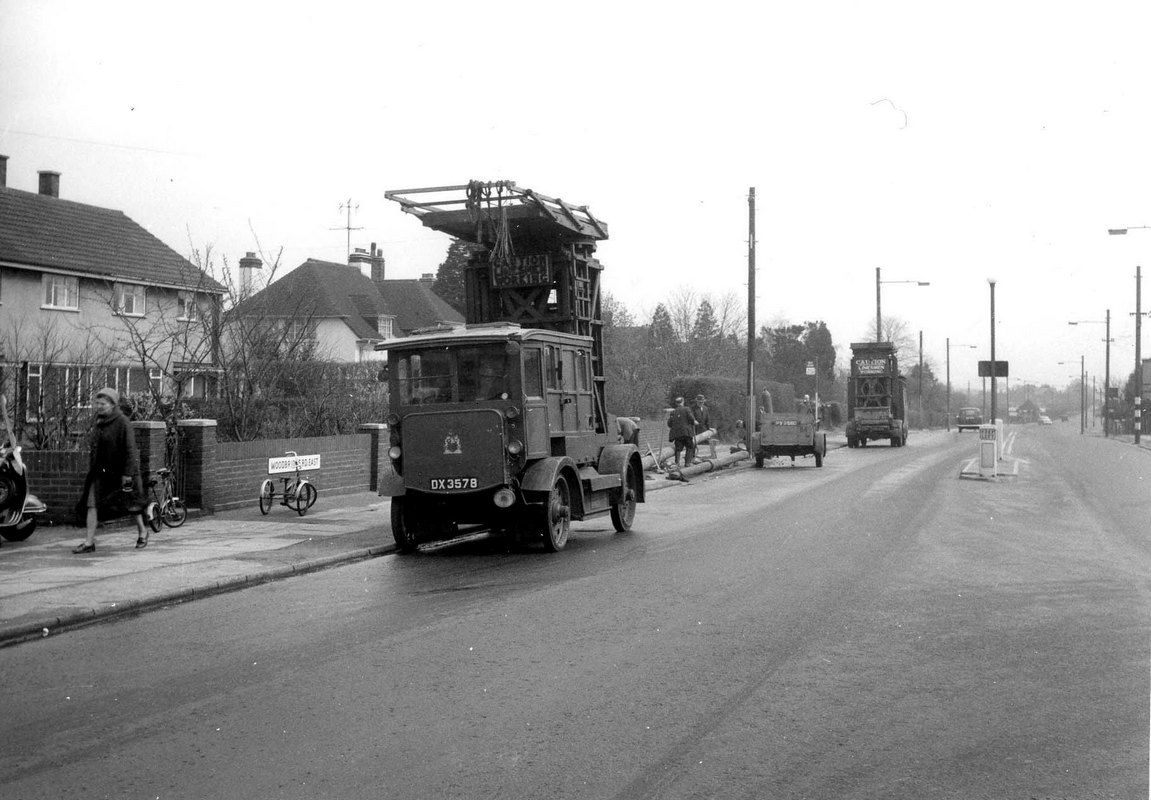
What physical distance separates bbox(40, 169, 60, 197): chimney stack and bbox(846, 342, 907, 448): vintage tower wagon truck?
101 ft

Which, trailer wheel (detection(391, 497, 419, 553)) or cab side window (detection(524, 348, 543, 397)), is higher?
cab side window (detection(524, 348, 543, 397))

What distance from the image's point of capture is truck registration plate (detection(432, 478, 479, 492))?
1227 centimetres

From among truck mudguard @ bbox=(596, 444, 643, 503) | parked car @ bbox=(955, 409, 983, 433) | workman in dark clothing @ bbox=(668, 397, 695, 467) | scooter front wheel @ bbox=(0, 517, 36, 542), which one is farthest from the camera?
parked car @ bbox=(955, 409, 983, 433)

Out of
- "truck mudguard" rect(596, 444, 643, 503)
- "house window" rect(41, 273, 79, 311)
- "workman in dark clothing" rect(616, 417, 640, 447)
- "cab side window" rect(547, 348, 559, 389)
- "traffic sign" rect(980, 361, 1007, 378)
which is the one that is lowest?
"truck mudguard" rect(596, 444, 643, 503)

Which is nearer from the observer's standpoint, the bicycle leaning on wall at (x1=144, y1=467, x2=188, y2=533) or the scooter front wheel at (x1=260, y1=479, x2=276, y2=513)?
the bicycle leaning on wall at (x1=144, y1=467, x2=188, y2=533)

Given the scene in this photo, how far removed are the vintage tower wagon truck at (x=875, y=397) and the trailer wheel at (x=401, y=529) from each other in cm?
3446

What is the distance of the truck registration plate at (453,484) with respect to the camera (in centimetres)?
1227

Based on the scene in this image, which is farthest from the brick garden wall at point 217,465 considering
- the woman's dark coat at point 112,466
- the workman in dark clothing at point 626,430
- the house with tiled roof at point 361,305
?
the house with tiled roof at point 361,305

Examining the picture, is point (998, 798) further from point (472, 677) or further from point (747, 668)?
point (472, 677)

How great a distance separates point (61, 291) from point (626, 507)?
2638 centimetres

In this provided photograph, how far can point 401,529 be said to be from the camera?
42.1 ft

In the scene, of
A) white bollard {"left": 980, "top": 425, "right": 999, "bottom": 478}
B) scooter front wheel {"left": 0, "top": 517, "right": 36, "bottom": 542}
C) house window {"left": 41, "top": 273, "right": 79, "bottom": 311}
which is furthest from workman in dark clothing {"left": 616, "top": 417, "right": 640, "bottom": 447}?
house window {"left": 41, "top": 273, "right": 79, "bottom": 311}

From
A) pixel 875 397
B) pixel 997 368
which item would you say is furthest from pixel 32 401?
pixel 875 397

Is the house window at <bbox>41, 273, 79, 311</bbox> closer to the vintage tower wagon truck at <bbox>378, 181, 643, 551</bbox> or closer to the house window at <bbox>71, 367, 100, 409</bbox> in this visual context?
the house window at <bbox>71, 367, 100, 409</bbox>
